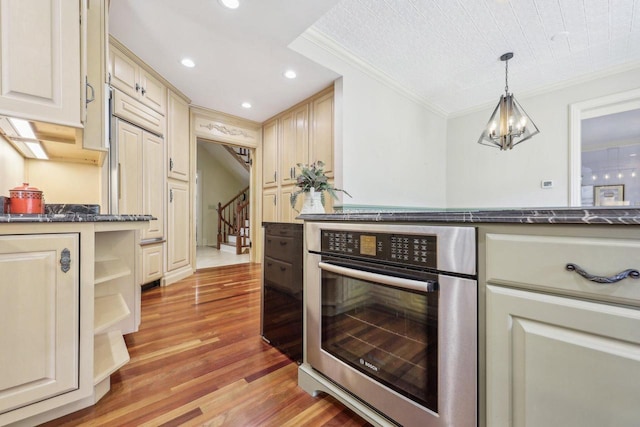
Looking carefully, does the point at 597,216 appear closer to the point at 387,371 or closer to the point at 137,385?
the point at 387,371

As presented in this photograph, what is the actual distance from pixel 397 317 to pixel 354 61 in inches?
103

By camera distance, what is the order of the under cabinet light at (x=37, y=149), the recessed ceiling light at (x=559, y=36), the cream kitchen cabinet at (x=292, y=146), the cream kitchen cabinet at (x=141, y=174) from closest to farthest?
the under cabinet light at (x=37, y=149), the recessed ceiling light at (x=559, y=36), the cream kitchen cabinet at (x=141, y=174), the cream kitchen cabinet at (x=292, y=146)

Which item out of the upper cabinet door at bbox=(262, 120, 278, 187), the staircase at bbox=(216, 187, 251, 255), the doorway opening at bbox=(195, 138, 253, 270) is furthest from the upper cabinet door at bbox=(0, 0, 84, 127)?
the doorway opening at bbox=(195, 138, 253, 270)

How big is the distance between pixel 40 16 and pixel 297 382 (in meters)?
2.08

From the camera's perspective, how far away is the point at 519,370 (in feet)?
2.17

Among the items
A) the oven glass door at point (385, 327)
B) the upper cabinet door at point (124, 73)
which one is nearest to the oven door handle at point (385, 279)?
the oven glass door at point (385, 327)

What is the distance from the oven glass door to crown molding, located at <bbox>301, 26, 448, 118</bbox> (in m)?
2.19

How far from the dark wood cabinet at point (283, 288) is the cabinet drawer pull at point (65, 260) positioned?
92 cm

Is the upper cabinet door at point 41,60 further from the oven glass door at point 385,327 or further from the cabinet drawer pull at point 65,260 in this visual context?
the oven glass door at point 385,327

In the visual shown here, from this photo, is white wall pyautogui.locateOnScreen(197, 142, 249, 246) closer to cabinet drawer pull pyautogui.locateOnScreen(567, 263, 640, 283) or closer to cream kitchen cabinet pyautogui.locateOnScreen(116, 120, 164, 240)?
cream kitchen cabinet pyautogui.locateOnScreen(116, 120, 164, 240)

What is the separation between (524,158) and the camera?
10.6 ft

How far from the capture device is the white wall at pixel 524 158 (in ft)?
9.61

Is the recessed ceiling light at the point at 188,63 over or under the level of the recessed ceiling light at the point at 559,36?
under

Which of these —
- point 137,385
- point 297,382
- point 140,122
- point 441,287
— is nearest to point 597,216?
point 441,287
